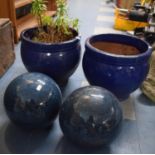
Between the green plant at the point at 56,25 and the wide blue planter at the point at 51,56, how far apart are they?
9 cm

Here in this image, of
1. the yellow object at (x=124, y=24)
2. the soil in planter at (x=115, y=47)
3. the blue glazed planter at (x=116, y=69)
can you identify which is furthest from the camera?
the yellow object at (x=124, y=24)

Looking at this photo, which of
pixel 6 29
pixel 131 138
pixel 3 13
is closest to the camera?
pixel 131 138

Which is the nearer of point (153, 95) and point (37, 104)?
point (37, 104)

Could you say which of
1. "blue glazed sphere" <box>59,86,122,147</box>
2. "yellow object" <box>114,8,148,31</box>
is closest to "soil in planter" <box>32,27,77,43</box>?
"blue glazed sphere" <box>59,86,122,147</box>

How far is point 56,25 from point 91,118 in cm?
76

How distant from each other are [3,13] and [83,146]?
1.71 metres

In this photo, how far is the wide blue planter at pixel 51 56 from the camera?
1333 mm

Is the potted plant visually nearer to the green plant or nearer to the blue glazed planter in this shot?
the green plant

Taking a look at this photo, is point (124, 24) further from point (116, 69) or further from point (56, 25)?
point (116, 69)

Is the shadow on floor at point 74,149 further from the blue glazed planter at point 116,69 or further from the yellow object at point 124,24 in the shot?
the yellow object at point 124,24

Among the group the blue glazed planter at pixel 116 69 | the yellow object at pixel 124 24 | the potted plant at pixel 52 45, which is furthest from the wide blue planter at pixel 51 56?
the yellow object at pixel 124 24

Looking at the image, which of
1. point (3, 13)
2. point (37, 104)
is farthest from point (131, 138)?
point (3, 13)

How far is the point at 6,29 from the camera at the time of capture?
1726 mm

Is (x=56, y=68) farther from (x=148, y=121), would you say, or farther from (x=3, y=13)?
(x=3, y=13)
